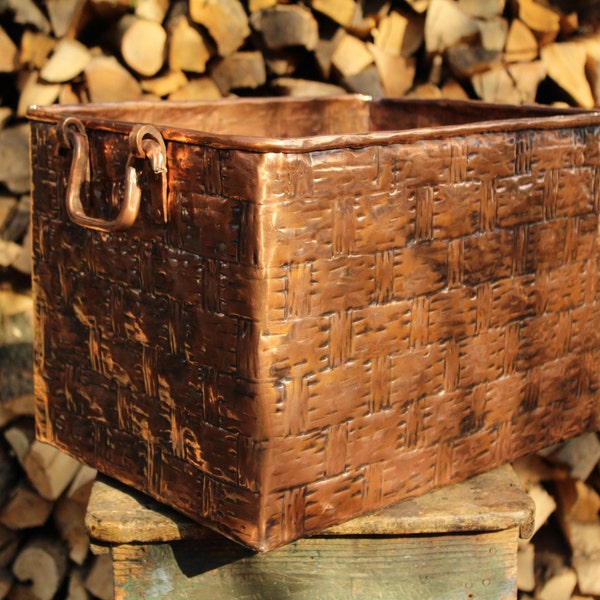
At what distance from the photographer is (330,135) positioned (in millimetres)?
1191

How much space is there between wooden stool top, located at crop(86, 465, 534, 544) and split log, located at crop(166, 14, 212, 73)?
3.54ft

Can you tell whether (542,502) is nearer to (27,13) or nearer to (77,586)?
(77,586)

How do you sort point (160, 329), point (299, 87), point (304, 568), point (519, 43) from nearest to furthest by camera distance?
point (160, 329) < point (304, 568) < point (299, 87) < point (519, 43)

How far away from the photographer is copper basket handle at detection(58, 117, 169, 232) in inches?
49.3

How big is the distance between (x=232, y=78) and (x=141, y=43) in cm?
21

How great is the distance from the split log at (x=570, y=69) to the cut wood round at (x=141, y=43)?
87 centimetres

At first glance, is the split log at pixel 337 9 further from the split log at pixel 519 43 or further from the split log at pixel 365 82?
the split log at pixel 519 43

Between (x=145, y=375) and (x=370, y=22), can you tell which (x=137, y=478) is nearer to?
Result: (x=145, y=375)

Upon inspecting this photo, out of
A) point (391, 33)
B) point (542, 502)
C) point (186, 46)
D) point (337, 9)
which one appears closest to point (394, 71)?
point (391, 33)

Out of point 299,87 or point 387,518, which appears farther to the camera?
point 299,87

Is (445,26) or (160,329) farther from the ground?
(445,26)

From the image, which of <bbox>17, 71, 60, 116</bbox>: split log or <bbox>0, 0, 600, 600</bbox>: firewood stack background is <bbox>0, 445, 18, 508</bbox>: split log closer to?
<bbox>0, 0, 600, 600</bbox>: firewood stack background

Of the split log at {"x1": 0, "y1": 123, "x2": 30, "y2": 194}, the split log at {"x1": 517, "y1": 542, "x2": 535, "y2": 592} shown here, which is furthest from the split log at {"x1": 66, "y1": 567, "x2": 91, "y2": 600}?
the split log at {"x1": 517, "y1": 542, "x2": 535, "y2": 592}

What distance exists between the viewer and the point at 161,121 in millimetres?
1745
